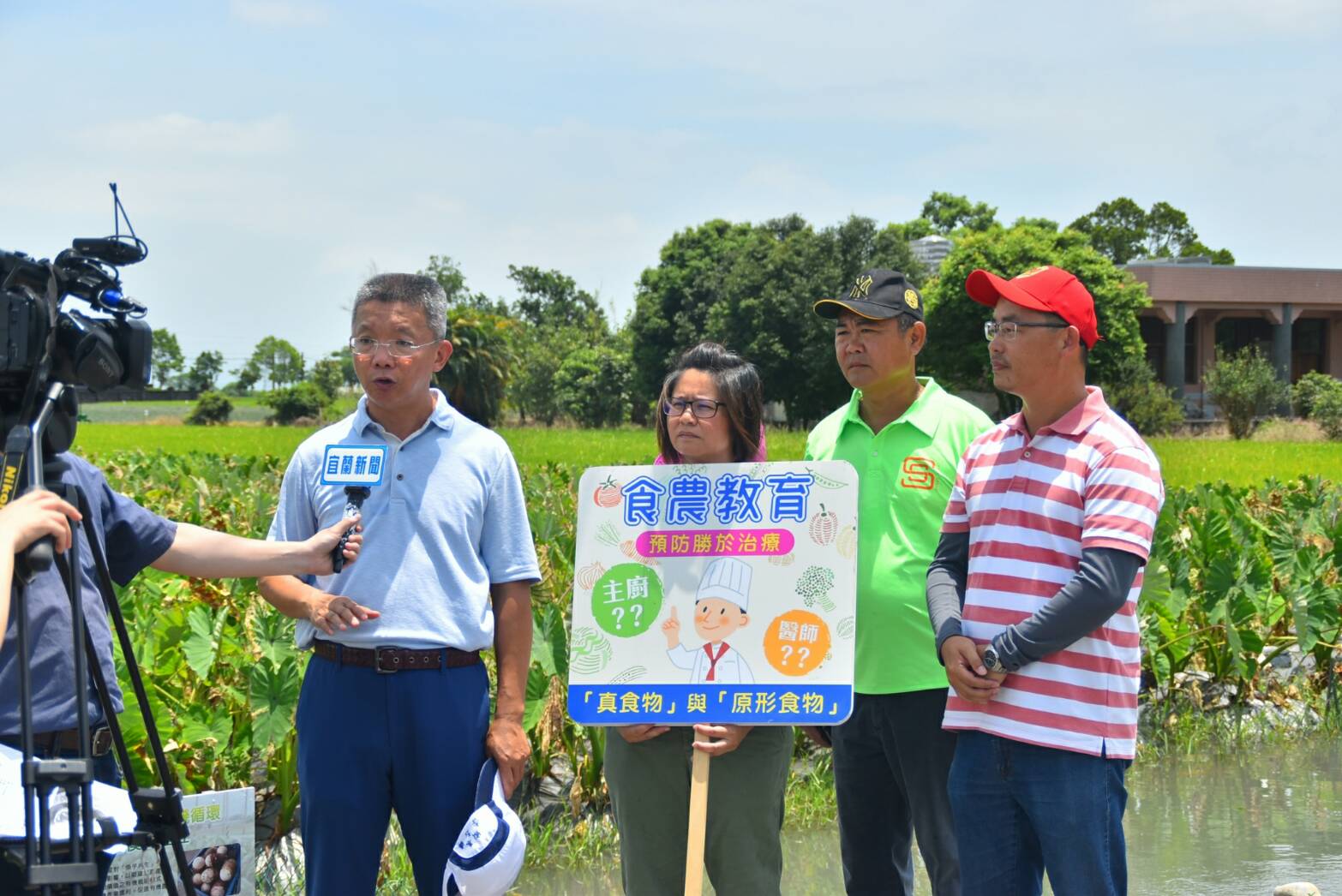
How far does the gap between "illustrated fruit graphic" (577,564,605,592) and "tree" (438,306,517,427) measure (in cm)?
2715

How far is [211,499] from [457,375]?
21302 millimetres

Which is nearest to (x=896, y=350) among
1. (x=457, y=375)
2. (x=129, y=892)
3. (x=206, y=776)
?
(x=129, y=892)

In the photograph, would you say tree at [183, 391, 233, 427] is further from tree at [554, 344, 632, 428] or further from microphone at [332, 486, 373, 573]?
microphone at [332, 486, 373, 573]

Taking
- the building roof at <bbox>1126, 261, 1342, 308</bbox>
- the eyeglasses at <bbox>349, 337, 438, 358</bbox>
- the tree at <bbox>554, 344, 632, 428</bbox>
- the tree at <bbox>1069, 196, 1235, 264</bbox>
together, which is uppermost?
the tree at <bbox>1069, 196, 1235, 264</bbox>

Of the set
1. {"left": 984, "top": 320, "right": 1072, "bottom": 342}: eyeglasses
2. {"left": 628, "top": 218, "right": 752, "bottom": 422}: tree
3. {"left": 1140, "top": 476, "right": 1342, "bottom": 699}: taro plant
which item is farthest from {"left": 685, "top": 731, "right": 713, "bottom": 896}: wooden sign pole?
{"left": 628, "top": 218, "right": 752, "bottom": 422}: tree

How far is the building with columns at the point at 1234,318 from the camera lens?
41500mm

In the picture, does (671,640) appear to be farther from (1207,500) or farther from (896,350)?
(1207,500)

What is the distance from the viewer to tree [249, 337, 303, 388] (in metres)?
104

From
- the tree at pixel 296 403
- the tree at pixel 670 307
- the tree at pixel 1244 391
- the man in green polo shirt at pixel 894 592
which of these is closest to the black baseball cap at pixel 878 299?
the man in green polo shirt at pixel 894 592

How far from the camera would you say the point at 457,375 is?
106 feet

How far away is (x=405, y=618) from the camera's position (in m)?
3.11

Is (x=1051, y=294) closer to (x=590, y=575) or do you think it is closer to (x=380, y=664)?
(x=590, y=575)

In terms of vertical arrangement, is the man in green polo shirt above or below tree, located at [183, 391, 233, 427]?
below

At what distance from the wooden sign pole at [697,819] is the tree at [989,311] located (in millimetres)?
32122
